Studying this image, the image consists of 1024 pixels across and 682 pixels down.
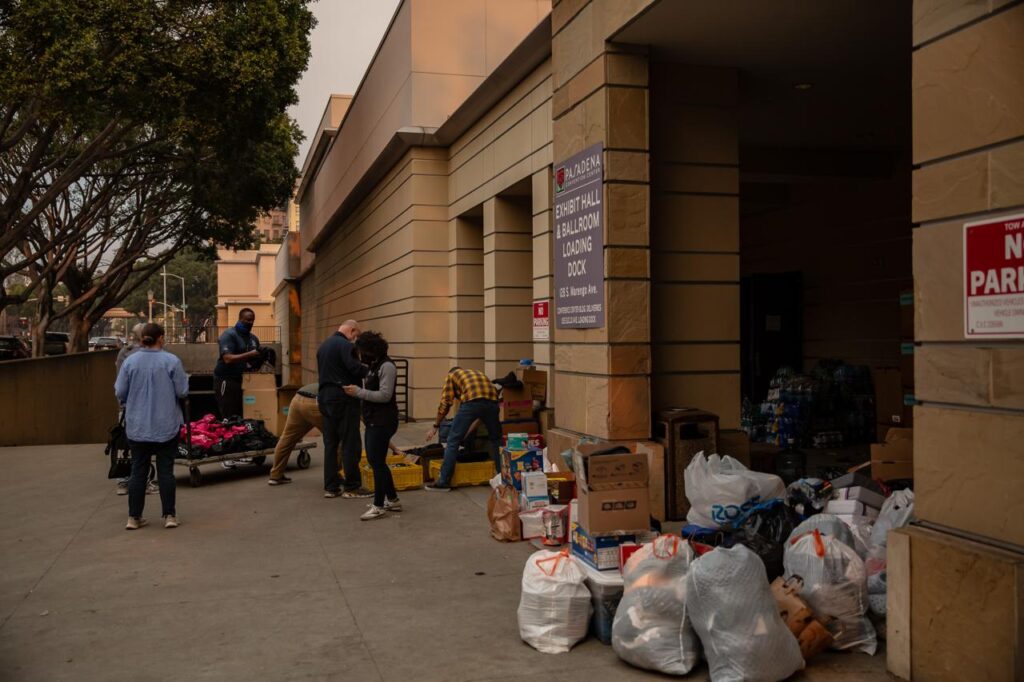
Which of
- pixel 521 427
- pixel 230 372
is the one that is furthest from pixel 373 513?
pixel 230 372

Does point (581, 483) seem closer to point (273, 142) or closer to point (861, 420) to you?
point (861, 420)

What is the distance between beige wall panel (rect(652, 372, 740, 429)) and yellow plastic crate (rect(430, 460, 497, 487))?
2.33m

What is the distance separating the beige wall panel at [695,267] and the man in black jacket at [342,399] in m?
3.17

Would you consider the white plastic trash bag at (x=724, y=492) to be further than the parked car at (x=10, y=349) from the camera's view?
No

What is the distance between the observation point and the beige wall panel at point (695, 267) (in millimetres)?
8578

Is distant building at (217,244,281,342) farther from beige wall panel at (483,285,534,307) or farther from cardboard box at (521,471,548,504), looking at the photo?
cardboard box at (521,471,548,504)

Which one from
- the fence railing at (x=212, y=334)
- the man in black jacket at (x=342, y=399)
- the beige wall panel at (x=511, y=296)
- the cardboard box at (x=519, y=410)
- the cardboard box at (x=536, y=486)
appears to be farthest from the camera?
the fence railing at (x=212, y=334)

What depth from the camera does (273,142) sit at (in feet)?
90.3

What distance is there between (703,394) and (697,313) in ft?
2.63

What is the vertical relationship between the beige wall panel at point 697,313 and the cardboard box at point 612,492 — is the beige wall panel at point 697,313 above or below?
above

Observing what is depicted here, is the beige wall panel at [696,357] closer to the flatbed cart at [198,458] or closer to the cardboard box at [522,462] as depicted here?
the cardboard box at [522,462]

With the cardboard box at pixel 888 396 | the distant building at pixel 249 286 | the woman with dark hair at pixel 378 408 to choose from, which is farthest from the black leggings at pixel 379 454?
the distant building at pixel 249 286

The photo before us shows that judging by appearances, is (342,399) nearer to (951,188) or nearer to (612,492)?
(612,492)

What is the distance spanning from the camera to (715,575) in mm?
4270
